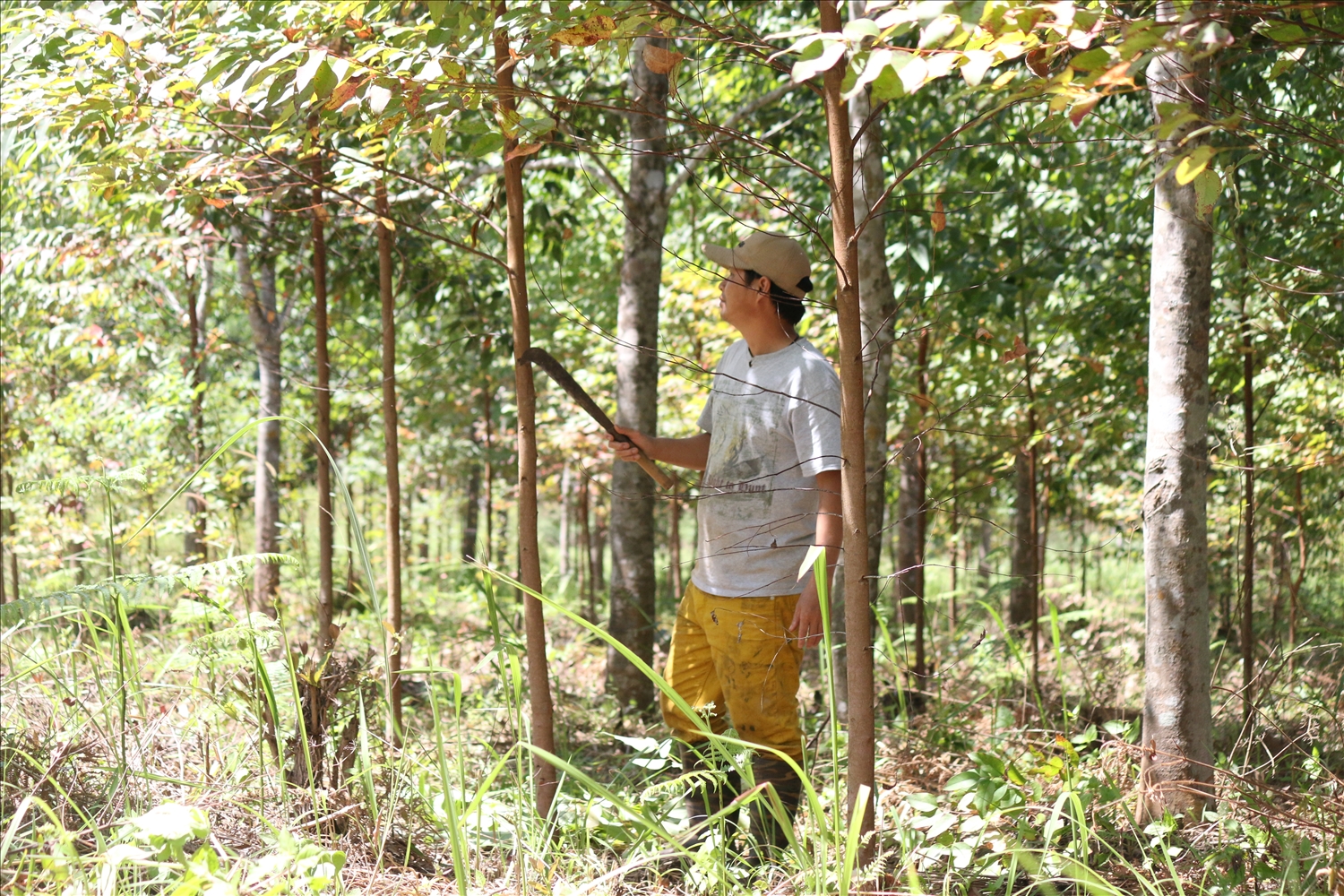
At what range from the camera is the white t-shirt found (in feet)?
8.52

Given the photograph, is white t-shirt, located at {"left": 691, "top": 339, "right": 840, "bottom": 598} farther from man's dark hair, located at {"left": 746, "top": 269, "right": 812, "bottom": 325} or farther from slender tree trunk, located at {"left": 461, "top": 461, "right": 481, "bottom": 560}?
slender tree trunk, located at {"left": 461, "top": 461, "right": 481, "bottom": 560}

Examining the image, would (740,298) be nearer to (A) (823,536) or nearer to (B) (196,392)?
(A) (823,536)

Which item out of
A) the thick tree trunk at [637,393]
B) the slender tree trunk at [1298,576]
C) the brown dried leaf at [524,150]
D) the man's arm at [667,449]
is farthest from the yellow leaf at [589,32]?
the slender tree trunk at [1298,576]

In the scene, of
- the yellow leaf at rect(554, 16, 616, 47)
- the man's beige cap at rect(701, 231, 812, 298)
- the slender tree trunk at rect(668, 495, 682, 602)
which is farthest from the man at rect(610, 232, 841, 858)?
the slender tree trunk at rect(668, 495, 682, 602)

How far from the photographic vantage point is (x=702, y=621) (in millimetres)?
2795

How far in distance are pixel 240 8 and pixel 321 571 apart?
2.17 m

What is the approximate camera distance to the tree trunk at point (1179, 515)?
8.98 feet

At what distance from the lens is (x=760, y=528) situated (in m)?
2.65

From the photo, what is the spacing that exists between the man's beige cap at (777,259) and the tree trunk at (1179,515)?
41.2 inches

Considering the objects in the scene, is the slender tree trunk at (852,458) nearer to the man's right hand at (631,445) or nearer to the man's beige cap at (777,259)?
the man's beige cap at (777,259)

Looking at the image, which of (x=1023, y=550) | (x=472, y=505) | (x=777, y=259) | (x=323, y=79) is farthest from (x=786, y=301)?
(x=472, y=505)

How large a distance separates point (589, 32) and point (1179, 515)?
2.11 m

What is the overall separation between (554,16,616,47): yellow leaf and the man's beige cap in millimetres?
884

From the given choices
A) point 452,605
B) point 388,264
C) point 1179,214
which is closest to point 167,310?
point 452,605
